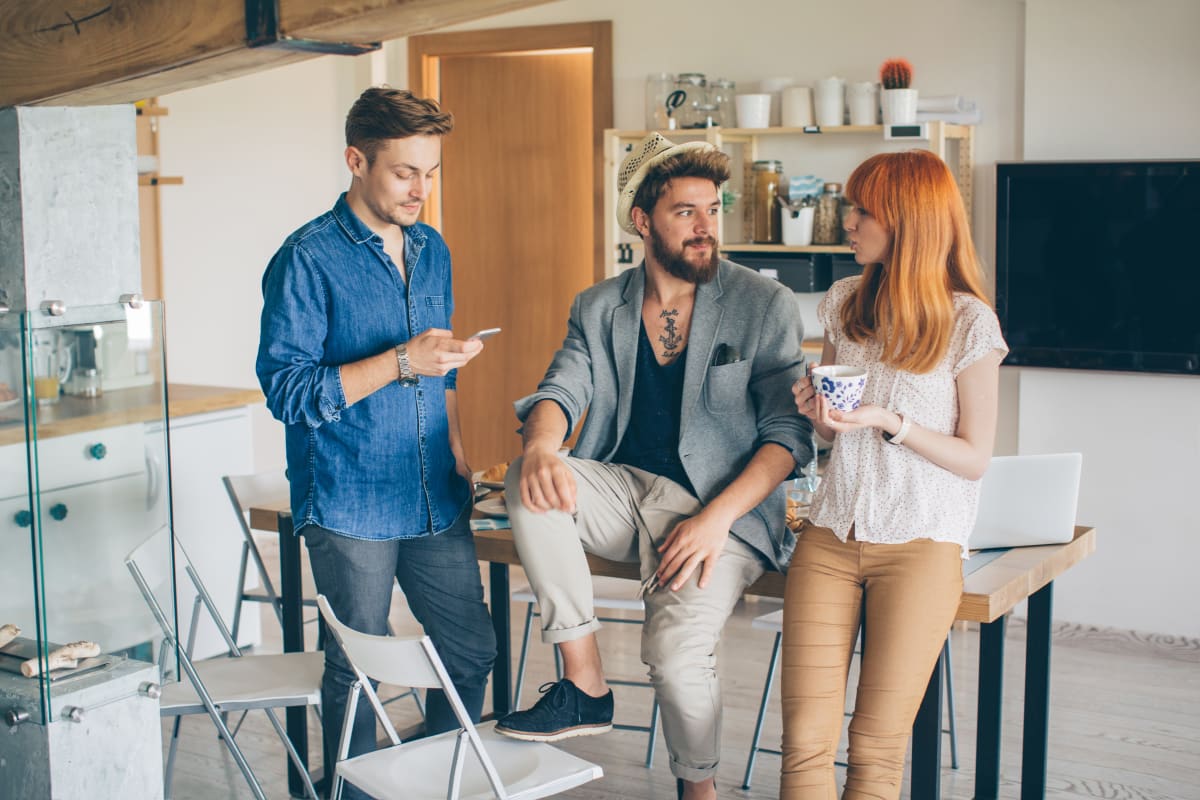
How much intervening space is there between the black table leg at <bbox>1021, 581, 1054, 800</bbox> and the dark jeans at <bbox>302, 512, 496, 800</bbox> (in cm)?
118

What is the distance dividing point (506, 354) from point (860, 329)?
3.87 m

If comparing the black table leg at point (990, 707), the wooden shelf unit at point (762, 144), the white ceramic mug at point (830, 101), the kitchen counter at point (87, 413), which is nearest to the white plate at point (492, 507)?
the kitchen counter at point (87, 413)

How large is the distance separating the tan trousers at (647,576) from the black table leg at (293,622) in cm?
81

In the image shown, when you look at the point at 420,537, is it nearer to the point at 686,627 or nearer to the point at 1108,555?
the point at 686,627

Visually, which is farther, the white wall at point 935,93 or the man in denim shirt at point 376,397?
the white wall at point 935,93

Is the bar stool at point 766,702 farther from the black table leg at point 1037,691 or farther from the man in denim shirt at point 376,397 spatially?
the man in denim shirt at point 376,397

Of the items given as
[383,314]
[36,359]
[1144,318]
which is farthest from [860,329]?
[1144,318]

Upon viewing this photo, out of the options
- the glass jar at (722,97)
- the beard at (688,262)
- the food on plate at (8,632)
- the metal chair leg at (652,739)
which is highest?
the glass jar at (722,97)

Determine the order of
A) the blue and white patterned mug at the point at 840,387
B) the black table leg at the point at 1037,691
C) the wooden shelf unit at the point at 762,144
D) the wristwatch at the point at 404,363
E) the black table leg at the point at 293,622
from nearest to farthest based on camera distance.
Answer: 1. the blue and white patterned mug at the point at 840,387
2. the wristwatch at the point at 404,363
3. the black table leg at the point at 1037,691
4. the black table leg at the point at 293,622
5. the wooden shelf unit at the point at 762,144

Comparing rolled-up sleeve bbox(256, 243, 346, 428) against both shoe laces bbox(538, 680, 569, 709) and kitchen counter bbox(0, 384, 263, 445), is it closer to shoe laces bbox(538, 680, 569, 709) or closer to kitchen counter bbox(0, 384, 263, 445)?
kitchen counter bbox(0, 384, 263, 445)

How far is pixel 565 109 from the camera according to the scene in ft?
19.5

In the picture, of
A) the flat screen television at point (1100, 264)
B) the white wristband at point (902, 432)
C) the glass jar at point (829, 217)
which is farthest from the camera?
the glass jar at point (829, 217)

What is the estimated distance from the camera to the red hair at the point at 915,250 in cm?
233

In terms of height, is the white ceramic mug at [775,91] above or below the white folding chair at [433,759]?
above
